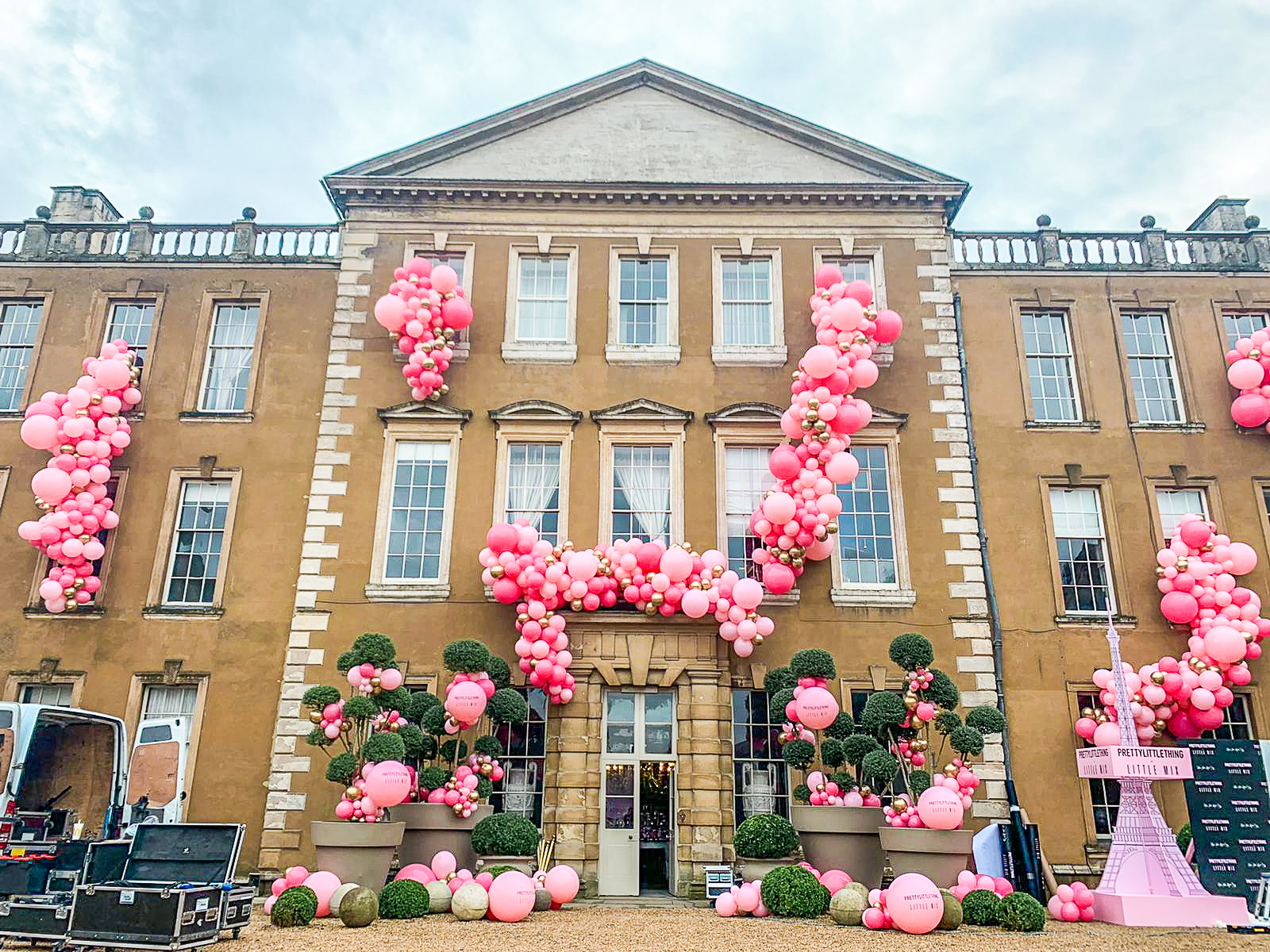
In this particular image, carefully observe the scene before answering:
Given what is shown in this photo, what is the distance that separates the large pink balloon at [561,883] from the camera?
42.5 feet

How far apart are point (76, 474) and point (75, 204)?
7.20 meters

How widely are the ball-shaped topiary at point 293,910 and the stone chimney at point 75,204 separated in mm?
15279

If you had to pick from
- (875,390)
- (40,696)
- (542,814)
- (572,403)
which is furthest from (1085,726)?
(40,696)

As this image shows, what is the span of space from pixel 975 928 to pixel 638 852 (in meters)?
5.33

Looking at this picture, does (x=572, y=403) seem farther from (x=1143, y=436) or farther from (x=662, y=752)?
(x=1143, y=436)

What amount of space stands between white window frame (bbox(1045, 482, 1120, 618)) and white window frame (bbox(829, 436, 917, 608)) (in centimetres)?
254

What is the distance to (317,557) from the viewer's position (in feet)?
54.5

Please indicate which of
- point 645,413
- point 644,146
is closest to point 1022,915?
point 645,413

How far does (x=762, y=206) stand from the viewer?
18.7m

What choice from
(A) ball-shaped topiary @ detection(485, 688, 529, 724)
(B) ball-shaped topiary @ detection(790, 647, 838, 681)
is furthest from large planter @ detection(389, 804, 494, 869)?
(B) ball-shaped topiary @ detection(790, 647, 838, 681)

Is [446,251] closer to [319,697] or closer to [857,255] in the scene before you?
[857,255]

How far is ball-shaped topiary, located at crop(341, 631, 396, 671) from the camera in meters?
13.8

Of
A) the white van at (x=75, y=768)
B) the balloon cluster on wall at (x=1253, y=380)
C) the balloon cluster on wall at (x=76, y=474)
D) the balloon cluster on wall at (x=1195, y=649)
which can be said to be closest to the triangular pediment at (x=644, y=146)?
the balloon cluster on wall at (x=76, y=474)

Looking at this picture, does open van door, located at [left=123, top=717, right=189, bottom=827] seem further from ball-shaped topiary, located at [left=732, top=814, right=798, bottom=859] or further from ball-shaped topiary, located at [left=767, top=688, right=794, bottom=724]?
ball-shaped topiary, located at [left=767, top=688, right=794, bottom=724]
